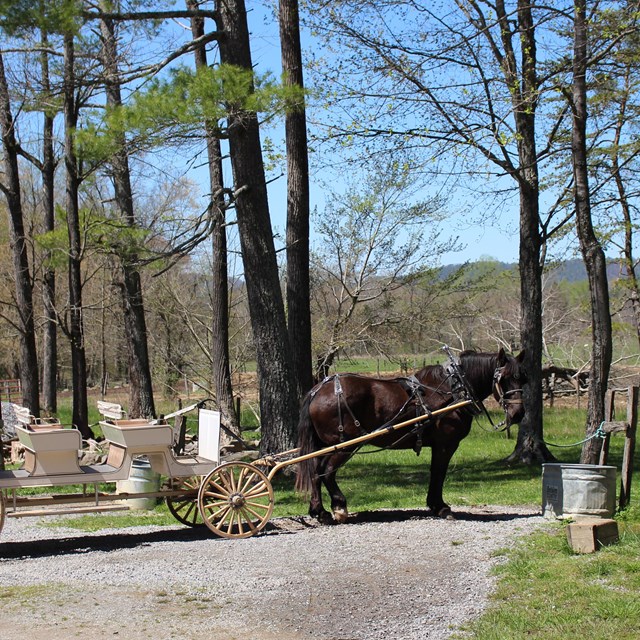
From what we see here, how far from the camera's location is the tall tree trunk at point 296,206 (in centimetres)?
1409

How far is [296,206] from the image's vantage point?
1427 cm

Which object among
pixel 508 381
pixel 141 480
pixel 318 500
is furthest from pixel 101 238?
pixel 508 381

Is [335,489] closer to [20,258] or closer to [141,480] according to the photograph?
[141,480]

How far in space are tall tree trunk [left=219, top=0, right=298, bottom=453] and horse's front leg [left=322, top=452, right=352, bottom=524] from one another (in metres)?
3.34

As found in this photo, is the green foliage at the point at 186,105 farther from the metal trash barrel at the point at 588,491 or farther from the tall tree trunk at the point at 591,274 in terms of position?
the metal trash barrel at the point at 588,491

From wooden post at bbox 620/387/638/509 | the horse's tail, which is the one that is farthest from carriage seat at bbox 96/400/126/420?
wooden post at bbox 620/387/638/509

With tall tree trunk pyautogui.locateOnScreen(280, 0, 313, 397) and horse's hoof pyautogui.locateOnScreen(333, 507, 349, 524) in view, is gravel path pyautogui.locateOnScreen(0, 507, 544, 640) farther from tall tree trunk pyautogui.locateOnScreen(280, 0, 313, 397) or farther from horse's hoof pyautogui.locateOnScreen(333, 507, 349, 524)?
tall tree trunk pyautogui.locateOnScreen(280, 0, 313, 397)

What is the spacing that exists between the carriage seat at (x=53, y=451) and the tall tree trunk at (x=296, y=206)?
19.7 ft

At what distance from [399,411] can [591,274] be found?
280cm

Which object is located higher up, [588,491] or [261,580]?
[588,491]

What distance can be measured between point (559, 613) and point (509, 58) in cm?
1094

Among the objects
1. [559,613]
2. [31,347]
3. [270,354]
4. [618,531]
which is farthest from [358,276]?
[559,613]

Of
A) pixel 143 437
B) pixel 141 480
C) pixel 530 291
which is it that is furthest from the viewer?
pixel 530 291

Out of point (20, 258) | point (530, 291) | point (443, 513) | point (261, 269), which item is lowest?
point (443, 513)
